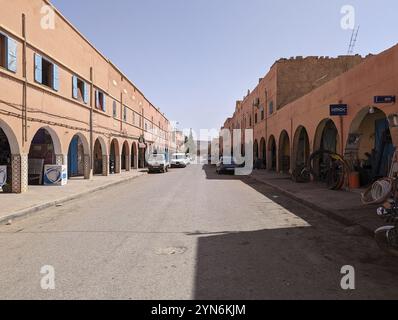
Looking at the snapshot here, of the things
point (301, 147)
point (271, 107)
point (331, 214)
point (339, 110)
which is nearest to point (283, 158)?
point (301, 147)

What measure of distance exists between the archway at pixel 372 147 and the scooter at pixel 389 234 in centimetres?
800

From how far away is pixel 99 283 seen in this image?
4.61 m

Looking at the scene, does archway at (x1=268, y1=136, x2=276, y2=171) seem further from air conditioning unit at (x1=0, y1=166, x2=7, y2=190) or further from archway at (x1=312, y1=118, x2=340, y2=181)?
air conditioning unit at (x1=0, y1=166, x2=7, y2=190)

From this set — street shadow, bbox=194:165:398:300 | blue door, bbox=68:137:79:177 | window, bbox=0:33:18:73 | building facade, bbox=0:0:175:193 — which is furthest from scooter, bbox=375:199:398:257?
blue door, bbox=68:137:79:177

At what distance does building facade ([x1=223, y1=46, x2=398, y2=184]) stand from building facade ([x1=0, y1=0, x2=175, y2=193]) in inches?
498

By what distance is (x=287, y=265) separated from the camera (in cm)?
542

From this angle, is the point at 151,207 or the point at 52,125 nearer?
the point at 151,207

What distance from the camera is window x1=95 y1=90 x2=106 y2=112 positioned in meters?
25.5

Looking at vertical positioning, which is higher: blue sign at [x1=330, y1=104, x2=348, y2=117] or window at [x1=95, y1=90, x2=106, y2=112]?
window at [x1=95, y1=90, x2=106, y2=112]

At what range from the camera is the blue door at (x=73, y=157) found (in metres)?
26.4

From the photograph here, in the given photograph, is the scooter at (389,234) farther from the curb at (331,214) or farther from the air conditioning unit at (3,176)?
the air conditioning unit at (3,176)
